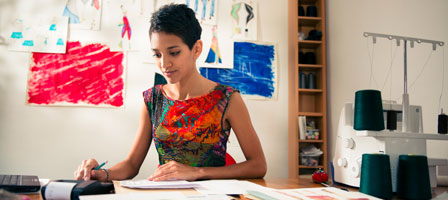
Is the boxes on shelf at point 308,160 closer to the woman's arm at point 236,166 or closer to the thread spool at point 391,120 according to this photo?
the woman's arm at point 236,166

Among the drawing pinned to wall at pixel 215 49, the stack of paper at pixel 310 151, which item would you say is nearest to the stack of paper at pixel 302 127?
the stack of paper at pixel 310 151

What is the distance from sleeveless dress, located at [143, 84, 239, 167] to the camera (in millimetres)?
1420

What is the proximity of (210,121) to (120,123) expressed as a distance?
1966 millimetres

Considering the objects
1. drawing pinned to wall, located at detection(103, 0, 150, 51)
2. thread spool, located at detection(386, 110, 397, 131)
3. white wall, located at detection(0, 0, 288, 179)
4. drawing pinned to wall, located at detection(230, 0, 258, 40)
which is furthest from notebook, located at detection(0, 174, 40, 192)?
drawing pinned to wall, located at detection(230, 0, 258, 40)

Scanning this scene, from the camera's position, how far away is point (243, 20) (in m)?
3.46

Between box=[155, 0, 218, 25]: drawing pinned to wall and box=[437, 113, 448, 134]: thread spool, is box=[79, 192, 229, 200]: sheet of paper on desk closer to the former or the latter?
box=[437, 113, 448, 134]: thread spool

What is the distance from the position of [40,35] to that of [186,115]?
2.38m

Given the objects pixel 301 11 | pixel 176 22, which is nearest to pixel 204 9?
pixel 301 11

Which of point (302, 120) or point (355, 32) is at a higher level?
point (355, 32)

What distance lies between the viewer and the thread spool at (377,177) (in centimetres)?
96

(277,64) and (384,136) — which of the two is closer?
(384,136)

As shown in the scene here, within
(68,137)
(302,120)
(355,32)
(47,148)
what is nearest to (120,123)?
(68,137)

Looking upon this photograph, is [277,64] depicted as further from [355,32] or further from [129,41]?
[129,41]

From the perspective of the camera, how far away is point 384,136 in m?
1.12
